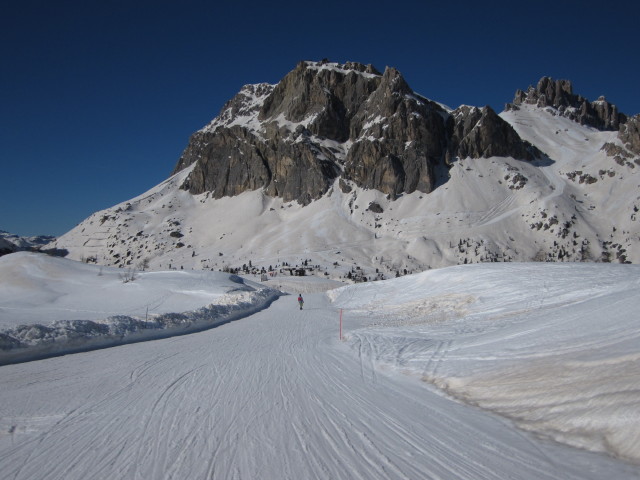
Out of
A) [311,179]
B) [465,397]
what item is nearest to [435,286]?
[465,397]

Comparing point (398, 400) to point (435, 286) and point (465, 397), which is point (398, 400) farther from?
point (435, 286)

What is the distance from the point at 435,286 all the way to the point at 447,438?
58.1 ft

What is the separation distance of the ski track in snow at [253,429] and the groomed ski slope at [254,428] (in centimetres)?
2

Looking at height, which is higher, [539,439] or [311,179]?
[311,179]

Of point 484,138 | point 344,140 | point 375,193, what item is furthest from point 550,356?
point 344,140

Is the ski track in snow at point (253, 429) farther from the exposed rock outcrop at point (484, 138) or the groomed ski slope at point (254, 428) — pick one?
the exposed rock outcrop at point (484, 138)

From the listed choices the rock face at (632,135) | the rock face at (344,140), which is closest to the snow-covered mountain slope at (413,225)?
the rock face at (344,140)

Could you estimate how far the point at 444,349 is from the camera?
9.20 metres

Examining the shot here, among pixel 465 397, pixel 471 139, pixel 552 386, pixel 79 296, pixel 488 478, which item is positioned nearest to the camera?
pixel 488 478

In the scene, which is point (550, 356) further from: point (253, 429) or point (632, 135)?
point (632, 135)

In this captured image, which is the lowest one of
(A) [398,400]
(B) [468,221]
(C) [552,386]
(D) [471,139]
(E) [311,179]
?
(A) [398,400]

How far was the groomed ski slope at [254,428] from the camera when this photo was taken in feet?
13.3

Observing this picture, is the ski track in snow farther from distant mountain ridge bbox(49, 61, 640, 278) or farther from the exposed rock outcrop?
the exposed rock outcrop

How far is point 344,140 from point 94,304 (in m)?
158
